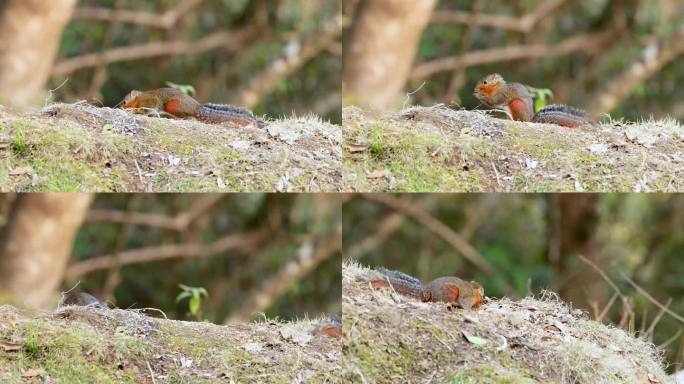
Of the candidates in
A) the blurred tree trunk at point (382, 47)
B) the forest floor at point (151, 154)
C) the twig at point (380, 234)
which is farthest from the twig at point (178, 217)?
the forest floor at point (151, 154)

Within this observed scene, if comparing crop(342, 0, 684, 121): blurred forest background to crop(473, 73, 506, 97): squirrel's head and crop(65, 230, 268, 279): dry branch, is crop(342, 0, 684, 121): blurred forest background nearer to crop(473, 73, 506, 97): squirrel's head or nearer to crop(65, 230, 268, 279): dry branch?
crop(473, 73, 506, 97): squirrel's head

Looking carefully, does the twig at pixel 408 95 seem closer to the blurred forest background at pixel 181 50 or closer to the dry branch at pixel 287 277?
the blurred forest background at pixel 181 50

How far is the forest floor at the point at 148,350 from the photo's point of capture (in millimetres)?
4348

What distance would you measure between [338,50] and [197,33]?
5.02 feet

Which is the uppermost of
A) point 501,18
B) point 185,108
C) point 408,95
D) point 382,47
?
point 501,18

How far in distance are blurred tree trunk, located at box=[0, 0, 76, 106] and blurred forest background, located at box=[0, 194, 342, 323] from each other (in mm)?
1594

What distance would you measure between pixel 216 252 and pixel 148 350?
5111mm

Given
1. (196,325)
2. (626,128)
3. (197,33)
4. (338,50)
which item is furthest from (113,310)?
(197,33)

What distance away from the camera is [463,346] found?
14.3 feet

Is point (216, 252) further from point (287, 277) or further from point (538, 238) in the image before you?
point (538, 238)

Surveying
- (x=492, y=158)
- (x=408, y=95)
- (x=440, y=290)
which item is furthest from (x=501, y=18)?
(x=440, y=290)

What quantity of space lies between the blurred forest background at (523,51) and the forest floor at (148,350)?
137 centimetres

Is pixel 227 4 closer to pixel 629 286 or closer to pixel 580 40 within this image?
pixel 580 40

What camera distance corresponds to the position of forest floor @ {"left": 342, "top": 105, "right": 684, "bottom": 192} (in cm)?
473
